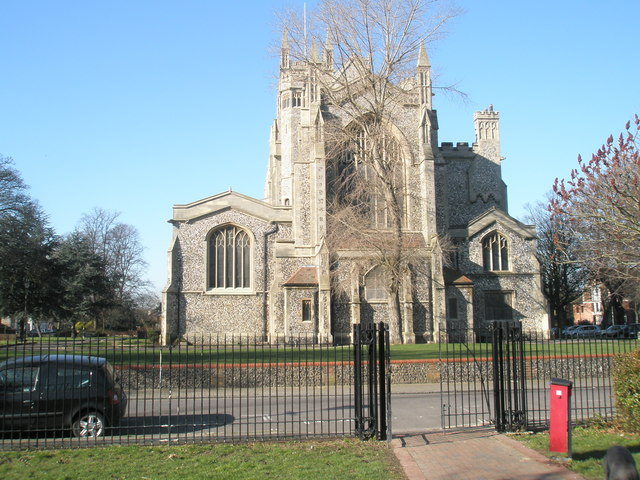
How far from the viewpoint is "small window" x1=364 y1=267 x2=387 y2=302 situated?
34.1m

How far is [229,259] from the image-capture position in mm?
37719

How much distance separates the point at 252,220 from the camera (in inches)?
1496

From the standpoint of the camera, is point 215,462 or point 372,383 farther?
point 372,383

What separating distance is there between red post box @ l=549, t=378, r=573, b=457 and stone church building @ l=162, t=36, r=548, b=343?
23323 millimetres

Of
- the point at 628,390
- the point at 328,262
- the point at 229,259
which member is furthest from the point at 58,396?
the point at 229,259

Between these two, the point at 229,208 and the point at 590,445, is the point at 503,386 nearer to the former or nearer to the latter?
the point at 590,445

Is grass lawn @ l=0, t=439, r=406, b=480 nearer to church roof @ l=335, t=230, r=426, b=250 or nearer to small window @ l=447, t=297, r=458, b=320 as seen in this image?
church roof @ l=335, t=230, r=426, b=250

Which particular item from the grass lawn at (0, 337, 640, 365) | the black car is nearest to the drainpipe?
the grass lawn at (0, 337, 640, 365)

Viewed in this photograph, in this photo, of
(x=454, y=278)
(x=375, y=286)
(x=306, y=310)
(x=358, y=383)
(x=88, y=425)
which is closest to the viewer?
(x=358, y=383)

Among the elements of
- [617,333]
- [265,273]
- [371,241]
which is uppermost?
[371,241]

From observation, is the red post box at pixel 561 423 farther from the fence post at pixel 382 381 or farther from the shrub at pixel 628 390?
the fence post at pixel 382 381

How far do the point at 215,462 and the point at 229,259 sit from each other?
2934 centimetres

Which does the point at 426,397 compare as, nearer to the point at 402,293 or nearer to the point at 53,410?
the point at 53,410

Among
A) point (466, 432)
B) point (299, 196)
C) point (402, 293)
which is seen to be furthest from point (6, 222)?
point (466, 432)
